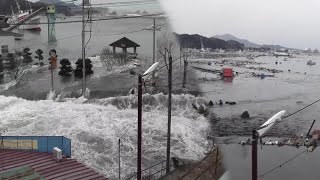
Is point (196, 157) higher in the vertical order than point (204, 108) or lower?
lower

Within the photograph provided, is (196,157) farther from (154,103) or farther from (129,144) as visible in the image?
(154,103)

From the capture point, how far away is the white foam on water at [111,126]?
6.24 metres

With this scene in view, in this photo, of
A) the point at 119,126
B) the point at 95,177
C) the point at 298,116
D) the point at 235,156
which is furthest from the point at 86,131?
the point at 298,116

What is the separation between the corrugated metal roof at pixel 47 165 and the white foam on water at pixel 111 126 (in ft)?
3.31

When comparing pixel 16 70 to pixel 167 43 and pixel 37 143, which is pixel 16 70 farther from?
pixel 167 43

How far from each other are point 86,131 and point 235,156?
345 cm

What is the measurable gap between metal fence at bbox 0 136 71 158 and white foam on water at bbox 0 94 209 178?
2.69 feet

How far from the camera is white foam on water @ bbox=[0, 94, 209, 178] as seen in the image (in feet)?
20.5

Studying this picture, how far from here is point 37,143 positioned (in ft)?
16.8

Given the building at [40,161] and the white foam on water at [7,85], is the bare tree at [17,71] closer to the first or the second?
the white foam on water at [7,85]

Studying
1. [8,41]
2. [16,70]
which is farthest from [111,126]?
[8,41]

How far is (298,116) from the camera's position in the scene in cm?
1009

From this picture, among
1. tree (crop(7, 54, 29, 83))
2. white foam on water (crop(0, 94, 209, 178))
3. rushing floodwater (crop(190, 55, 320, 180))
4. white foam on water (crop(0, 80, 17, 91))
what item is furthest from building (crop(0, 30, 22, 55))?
rushing floodwater (crop(190, 55, 320, 180))

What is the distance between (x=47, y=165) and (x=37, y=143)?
2.05 feet
